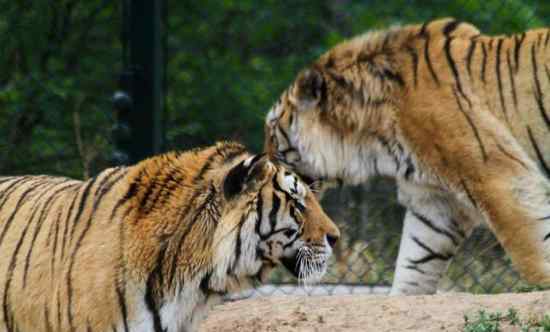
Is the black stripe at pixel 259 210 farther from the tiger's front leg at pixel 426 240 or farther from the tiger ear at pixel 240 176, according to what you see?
the tiger's front leg at pixel 426 240

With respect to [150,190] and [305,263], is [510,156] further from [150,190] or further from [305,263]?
[150,190]

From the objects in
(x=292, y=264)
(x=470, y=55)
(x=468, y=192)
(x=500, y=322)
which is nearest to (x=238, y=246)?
(x=292, y=264)

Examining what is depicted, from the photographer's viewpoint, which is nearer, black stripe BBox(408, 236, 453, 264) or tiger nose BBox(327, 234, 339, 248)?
tiger nose BBox(327, 234, 339, 248)

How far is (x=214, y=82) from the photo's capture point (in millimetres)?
7758

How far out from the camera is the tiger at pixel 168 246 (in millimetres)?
3486

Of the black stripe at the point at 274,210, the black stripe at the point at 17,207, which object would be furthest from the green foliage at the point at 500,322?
the black stripe at the point at 17,207

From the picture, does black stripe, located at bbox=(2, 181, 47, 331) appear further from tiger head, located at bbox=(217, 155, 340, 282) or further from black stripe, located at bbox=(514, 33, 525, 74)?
black stripe, located at bbox=(514, 33, 525, 74)

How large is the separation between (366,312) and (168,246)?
1063 millimetres

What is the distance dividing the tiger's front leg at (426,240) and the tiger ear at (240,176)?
6.10 feet

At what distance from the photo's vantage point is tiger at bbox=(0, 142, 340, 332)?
3.49 meters

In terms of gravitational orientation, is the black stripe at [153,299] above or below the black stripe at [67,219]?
below

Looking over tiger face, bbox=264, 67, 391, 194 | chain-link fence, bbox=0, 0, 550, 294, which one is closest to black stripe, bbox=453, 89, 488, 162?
tiger face, bbox=264, 67, 391, 194

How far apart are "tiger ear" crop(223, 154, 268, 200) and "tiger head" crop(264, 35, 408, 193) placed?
5.80ft

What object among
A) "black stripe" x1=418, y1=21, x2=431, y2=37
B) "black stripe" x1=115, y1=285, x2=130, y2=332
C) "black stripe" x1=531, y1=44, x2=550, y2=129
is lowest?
"black stripe" x1=115, y1=285, x2=130, y2=332
